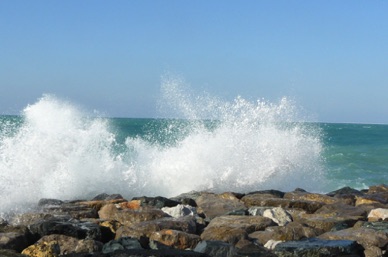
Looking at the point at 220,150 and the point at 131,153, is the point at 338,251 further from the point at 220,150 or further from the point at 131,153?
the point at 131,153

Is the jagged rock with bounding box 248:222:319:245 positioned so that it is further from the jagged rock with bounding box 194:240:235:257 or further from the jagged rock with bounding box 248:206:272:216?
the jagged rock with bounding box 248:206:272:216

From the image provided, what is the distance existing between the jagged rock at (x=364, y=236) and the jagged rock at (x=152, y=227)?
56.2 inches

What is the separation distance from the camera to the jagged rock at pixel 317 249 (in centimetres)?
560

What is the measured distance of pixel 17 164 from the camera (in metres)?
11.9

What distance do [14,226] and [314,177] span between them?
10256 mm

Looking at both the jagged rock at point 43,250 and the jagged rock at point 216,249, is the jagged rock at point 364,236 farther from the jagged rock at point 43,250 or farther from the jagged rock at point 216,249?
the jagged rock at point 43,250

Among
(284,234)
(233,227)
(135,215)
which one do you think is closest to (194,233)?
(233,227)

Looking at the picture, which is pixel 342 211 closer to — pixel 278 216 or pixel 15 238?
pixel 278 216

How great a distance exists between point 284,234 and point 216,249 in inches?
42.2

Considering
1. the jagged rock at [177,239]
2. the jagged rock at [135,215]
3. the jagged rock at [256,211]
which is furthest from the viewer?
the jagged rock at [256,211]

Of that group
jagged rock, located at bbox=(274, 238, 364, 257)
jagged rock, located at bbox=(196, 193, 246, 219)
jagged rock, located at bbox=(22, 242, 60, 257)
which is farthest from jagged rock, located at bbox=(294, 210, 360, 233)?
jagged rock, located at bbox=(22, 242, 60, 257)

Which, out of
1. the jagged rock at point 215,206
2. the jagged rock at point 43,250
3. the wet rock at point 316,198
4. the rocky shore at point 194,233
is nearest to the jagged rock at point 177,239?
the rocky shore at point 194,233

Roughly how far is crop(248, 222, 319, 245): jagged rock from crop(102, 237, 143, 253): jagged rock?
1260 millimetres

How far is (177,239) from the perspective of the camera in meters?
6.09
